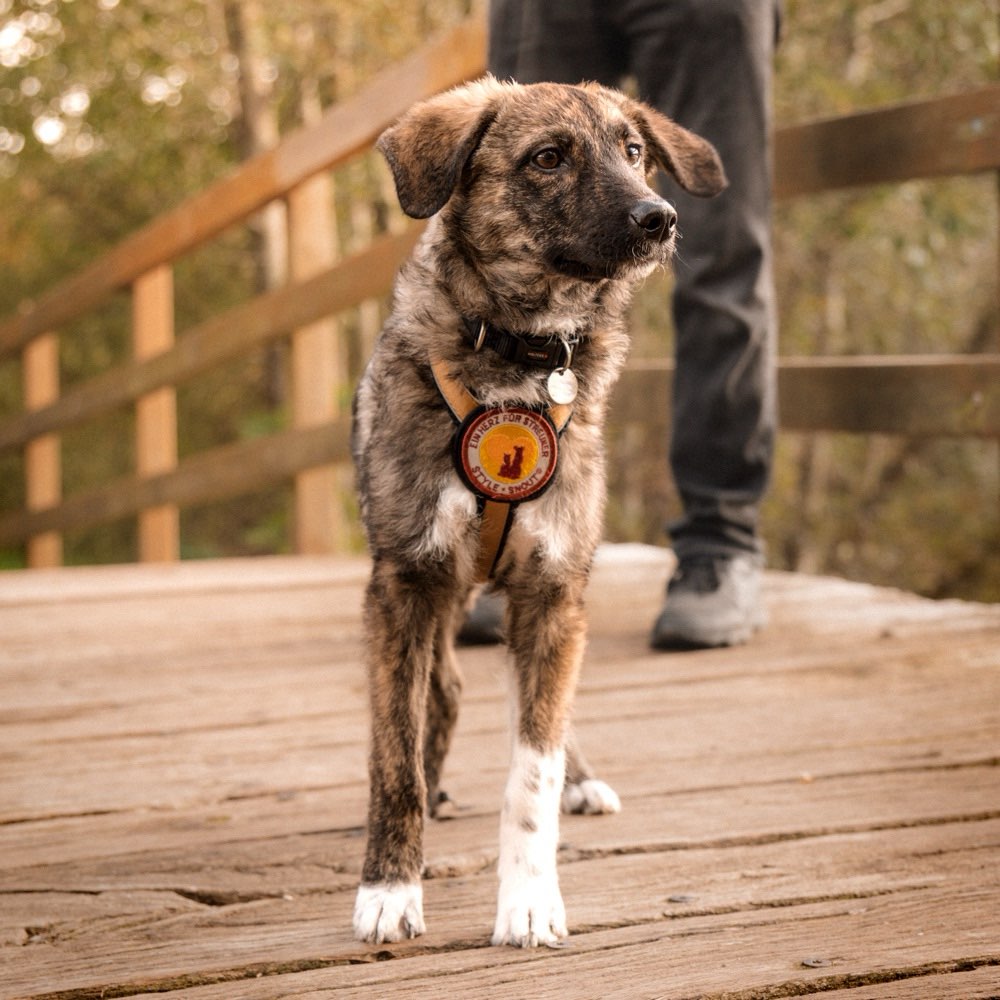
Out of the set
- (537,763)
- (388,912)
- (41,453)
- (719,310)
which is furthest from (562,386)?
(41,453)

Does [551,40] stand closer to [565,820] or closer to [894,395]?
[894,395]

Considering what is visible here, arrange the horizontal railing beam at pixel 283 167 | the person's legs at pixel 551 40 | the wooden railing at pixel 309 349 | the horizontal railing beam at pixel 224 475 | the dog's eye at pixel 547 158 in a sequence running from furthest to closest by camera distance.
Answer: the horizontal railing beam at pixel 224 475, the horizontal railing beam at pixel 283 167, the wooden railing at pixel 309 349, the person's legs at pixel 551 40, the dog's eye at pixel 547 158

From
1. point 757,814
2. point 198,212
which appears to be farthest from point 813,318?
point 757,814

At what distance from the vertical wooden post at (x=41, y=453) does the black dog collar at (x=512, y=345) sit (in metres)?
6.90

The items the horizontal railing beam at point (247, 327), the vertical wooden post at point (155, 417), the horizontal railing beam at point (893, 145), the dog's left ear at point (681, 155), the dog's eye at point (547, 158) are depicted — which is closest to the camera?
the dog's eye at point (547, 158)

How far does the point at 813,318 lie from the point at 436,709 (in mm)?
8550

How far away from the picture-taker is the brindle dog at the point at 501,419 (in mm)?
1795

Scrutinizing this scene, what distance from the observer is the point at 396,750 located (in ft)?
5.87

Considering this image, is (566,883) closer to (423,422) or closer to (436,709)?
(436,709)

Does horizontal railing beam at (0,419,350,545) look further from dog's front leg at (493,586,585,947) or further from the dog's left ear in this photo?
Result: dog's front leg at (493,586,585,947)

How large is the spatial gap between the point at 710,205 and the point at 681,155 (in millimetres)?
825

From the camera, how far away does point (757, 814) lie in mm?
2029

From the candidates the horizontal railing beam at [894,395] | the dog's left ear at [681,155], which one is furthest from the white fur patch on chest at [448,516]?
the horizontal railing beam at [894,395]

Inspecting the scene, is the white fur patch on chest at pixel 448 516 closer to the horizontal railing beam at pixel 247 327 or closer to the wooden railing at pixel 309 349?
the wooden railing at pixel 309 349
